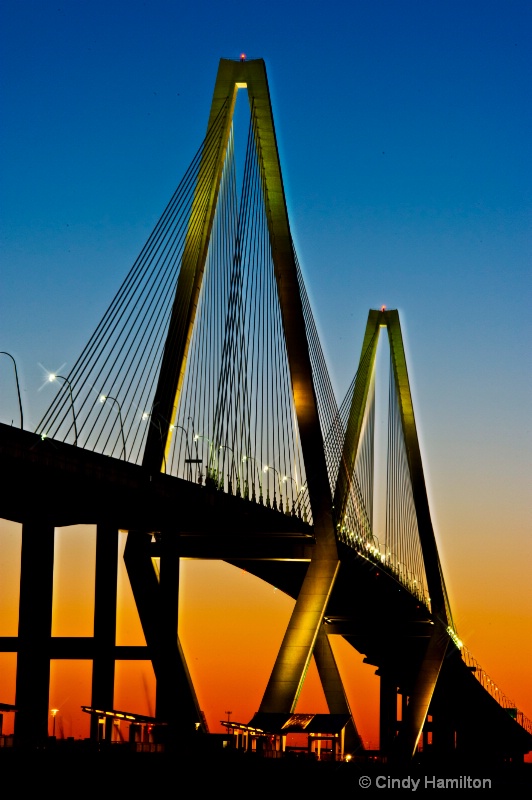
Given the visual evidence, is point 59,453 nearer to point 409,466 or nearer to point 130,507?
point 130,507

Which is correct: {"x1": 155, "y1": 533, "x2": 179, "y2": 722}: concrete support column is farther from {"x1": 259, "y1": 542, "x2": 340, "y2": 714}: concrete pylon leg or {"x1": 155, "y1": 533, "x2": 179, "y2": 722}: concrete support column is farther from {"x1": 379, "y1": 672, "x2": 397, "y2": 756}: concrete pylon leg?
{"x1": 379, "y1": 672, "x2": 397, "y2": 756}: concrete pylon leg

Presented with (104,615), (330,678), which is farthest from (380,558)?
(104,615)

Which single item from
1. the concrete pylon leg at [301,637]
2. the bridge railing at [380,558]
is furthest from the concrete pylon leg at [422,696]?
the concrete pylon leg at [301,637]

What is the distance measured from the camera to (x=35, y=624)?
145 feet

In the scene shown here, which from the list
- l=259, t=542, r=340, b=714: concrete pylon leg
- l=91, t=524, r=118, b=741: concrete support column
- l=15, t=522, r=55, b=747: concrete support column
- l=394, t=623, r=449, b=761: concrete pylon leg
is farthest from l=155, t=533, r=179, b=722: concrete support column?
l=394, t=623, r=449, b=761: concrete pylon leg

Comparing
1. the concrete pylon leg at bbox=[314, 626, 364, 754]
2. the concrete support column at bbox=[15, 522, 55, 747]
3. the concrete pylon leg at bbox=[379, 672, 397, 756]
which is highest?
the concrete pylon leg at bbox=[379, 672, 397, 756]

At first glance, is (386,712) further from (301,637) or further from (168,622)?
(168,622)

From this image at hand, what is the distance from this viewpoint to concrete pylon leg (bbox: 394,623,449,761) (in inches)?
3369

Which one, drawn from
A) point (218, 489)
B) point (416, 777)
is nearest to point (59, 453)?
point (218, 489)

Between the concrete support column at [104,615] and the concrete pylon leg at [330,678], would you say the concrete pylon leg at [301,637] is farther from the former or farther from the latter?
the concrete pylon leg at [330,678]

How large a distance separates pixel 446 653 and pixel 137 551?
1746 inches

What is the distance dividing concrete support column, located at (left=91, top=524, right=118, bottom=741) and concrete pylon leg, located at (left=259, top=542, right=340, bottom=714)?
530 centimetres

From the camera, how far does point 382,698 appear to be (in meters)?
111

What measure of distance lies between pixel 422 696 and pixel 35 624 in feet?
153
